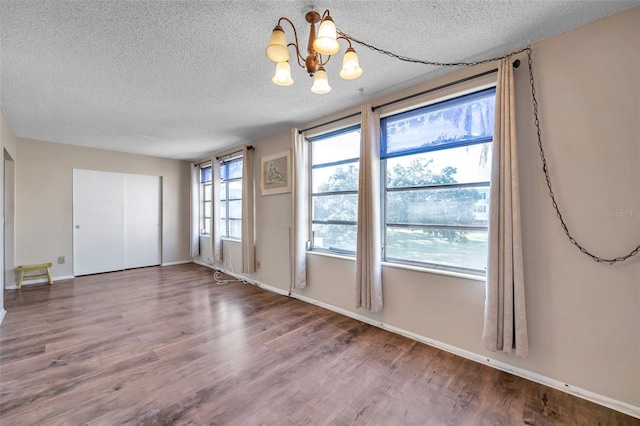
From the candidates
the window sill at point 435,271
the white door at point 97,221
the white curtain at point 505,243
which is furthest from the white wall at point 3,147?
the white curtain at point 505,243

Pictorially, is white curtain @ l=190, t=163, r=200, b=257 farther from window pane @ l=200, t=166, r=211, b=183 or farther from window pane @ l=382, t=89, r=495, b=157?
window pane @ l=382, t=89, r=495, b=157

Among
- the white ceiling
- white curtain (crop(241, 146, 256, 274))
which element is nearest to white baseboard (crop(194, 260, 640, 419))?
white curtain (crop(241, 146, 256, 274))

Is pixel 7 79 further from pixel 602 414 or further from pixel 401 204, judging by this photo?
pixel 602 414

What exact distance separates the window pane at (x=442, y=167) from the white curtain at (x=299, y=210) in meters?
1.27

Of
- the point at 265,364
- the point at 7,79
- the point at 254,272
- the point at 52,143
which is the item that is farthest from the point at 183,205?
the point at 265,364

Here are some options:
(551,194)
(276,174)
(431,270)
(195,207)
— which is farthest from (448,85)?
(195,207)

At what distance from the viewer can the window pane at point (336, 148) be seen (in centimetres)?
329

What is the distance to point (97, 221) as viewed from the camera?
212 inches

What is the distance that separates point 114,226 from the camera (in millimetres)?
5570

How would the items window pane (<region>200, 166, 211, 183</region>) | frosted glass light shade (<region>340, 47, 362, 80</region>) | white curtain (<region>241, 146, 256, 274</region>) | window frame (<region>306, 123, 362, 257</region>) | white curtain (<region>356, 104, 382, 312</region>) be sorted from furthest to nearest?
window pane (<region>200, 166, 211, 183</region>)
white curtain (<region>241, 146, 256, 274</region>)
window frame (<region>306, 123, 362, 257</region>)
white curtain (<region>356, 104, 382, 312</region>)
frosted glass light shade (<region>340, 47, 362, 80</region>)

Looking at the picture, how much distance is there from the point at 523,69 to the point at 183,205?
6800 millimetres

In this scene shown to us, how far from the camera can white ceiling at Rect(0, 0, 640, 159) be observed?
1.65 meters

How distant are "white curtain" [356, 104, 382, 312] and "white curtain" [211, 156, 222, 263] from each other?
140 inches

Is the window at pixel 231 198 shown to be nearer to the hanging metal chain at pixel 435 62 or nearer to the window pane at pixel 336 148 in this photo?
the window pane at pixel 336 148
